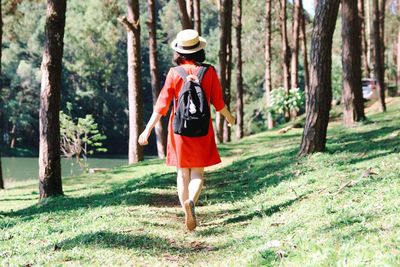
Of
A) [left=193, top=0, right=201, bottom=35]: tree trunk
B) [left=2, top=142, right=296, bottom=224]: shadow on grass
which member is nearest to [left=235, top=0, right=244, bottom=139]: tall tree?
[left=193, top=0, right=201, bottom=35]: tree trunk

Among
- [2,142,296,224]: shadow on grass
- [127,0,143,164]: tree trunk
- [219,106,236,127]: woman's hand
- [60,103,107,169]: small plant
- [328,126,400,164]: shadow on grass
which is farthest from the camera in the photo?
[60,103,107,169]: small plant

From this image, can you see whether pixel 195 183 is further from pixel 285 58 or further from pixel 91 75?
pixel 91 75

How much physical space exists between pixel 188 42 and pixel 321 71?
15.2 ft

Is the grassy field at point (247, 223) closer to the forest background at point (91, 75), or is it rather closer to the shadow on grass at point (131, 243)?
the shadow on grass at point (131, 243)

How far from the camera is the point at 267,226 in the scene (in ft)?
19.4

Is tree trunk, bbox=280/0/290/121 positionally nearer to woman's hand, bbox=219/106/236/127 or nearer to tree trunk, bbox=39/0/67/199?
tree trunk, bbox=39/0/67/199

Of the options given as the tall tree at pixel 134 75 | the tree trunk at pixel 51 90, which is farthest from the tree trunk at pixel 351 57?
the tree trunk at pixel 51 90

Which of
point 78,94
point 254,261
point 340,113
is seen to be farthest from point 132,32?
point 78,94

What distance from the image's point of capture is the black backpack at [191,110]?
6.00m

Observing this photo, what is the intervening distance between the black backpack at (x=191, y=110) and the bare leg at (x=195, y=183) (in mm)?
463

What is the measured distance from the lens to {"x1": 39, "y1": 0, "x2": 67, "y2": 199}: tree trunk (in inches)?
→ 393

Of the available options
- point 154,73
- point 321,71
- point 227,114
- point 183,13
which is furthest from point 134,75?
point 227,114

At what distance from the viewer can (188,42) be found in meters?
6.24

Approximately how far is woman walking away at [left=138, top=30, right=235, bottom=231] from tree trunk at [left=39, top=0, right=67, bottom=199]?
4269mm
